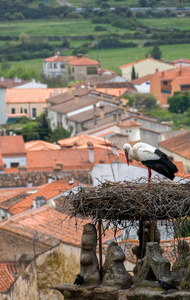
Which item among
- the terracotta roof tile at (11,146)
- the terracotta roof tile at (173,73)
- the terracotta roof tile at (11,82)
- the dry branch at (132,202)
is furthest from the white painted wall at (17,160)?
the terracotta roof tile at (11,82)

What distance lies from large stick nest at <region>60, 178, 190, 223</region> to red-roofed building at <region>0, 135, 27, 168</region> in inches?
1908

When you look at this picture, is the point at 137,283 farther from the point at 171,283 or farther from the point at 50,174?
the point at 50,174

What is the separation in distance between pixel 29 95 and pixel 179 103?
20.7m

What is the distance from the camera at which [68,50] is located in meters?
192

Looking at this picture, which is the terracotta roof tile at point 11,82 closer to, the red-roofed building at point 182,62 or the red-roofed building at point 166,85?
the red-roofed building at point 166,85

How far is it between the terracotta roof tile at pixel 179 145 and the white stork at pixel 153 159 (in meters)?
39.8

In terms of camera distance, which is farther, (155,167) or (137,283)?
(155,167)

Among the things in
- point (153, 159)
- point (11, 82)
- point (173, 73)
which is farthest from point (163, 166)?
point (11, 82)

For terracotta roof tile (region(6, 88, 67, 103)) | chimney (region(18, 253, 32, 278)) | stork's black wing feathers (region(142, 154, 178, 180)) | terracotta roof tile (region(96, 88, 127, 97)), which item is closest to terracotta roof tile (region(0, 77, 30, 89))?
terracotta roof tile (region(6, 88, 67, 103))

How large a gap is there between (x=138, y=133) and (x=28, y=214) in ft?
148

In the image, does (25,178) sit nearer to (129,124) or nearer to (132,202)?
(129,124)

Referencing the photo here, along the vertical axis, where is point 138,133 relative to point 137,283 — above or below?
below

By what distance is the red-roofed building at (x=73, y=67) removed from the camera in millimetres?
157750

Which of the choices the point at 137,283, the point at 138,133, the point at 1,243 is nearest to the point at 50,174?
the point at 1,243
